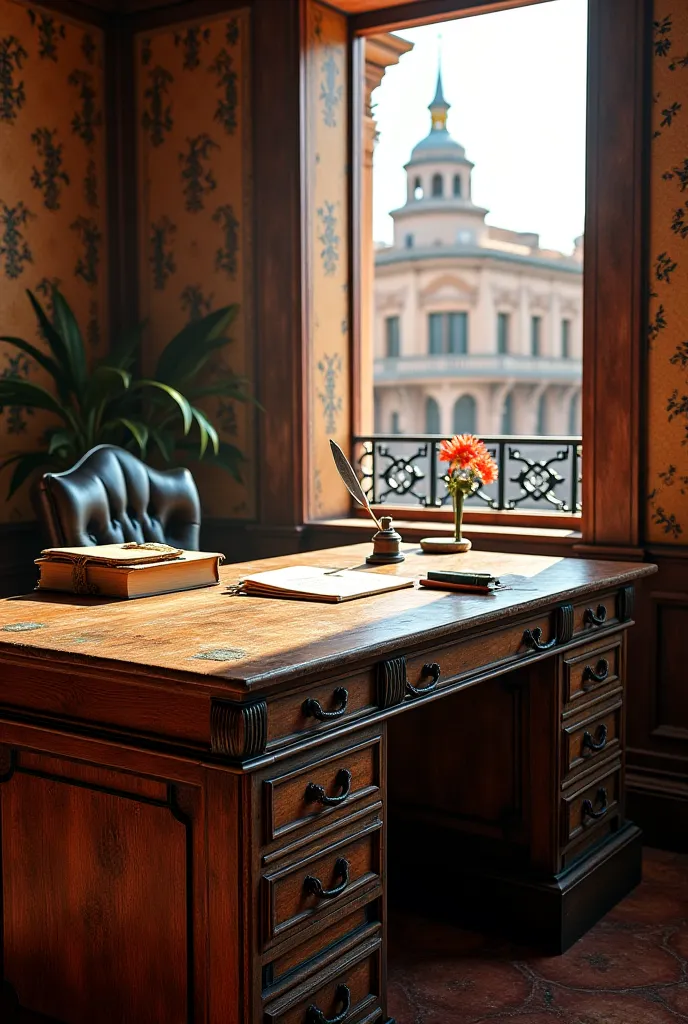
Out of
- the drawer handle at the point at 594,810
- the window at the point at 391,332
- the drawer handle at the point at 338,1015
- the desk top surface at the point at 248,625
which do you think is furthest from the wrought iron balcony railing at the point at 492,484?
the window at the point at 391,332

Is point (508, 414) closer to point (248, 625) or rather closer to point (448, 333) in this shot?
point (448, 333)

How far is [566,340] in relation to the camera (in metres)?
32.0

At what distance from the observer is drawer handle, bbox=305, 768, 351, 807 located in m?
1.75

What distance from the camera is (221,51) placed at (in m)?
3.95

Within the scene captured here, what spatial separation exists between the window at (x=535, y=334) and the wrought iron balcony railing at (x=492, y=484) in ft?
94.0

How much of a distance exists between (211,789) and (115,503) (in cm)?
143

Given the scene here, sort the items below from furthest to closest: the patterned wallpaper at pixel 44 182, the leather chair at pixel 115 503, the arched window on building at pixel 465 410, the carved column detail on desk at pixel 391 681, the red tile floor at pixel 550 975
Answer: the arched window on building at pixel 465 410 < the patterned wallpaper at pixel 44 182 < the leather chair at pixel 115 503 < the red tile floor at pixel 550 975 < the carved column detail on desk at pixel 391 681

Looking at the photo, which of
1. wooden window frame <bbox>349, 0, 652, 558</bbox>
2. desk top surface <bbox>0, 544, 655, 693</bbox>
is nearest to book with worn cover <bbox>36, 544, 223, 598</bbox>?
desk top surface <bbox>0, 544, 655, 693</bbox>

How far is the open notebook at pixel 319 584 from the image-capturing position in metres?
2.28

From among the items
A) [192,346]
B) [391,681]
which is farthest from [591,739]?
[192,346]

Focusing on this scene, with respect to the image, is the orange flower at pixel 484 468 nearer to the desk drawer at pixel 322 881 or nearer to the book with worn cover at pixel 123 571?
the book with worn cover at pixel 123 571

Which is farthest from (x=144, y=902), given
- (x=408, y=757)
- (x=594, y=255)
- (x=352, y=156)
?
(x=352, y=156)

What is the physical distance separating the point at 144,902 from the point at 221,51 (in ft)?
10.4

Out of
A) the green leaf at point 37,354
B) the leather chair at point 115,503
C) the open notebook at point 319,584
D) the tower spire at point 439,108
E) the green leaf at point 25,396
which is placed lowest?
the open notebook at point 319,584
